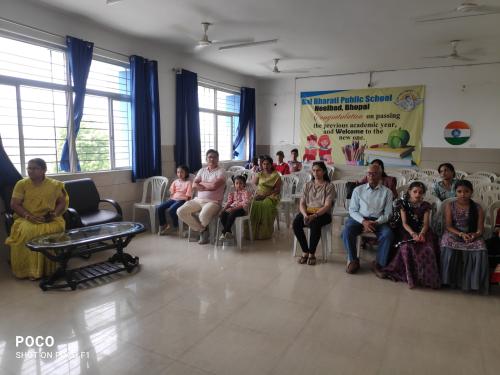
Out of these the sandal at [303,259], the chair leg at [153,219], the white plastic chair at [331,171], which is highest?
the white plastic chair at [331,171]

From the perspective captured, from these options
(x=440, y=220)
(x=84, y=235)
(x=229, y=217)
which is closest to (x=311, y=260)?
(x=229, y=217)

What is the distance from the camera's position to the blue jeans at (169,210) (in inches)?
186

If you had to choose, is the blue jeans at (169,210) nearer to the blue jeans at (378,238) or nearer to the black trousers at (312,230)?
the black trousers at (312,230)

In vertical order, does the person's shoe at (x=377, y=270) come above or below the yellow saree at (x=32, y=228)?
below

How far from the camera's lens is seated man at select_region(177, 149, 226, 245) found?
4336 mm

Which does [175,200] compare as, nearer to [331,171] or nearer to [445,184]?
[445,184]

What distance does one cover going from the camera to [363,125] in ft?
23.6

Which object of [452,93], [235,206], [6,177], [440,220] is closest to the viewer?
[440,220]

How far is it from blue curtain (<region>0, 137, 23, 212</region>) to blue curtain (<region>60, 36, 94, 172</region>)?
655 millimetres

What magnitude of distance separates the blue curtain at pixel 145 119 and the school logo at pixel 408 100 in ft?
15.0

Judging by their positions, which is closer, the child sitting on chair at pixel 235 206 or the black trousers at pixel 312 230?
the black trousers at pixel 312 230

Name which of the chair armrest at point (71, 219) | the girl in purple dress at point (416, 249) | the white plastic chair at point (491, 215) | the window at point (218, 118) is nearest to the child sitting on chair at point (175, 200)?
the chair armrest at point (71, 219)

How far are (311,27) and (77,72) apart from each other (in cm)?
295

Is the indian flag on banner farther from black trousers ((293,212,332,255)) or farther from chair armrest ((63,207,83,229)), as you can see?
chair armrest ((63,207,83,229))
